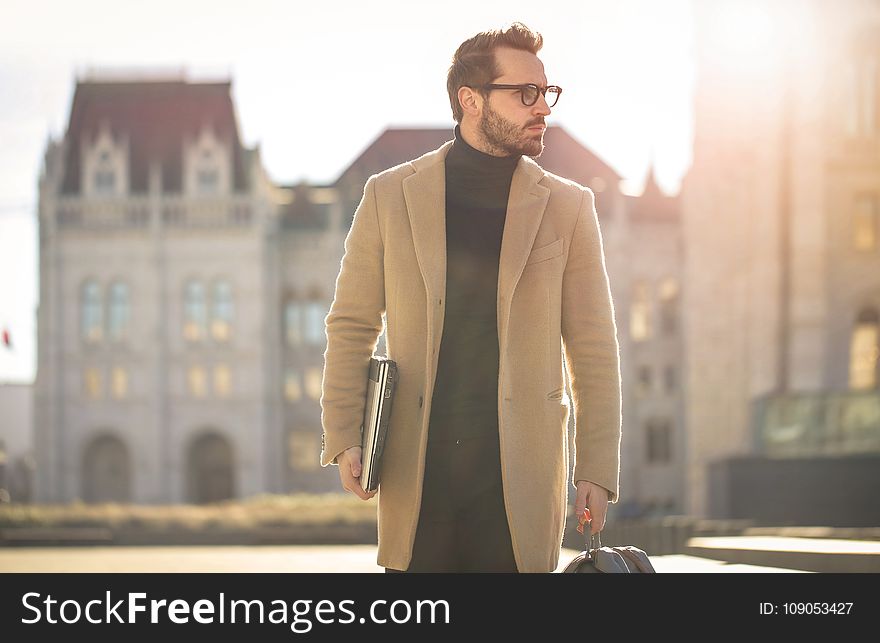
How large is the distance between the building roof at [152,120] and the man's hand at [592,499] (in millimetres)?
53839

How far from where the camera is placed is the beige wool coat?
351 centimetres

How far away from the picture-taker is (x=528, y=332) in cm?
359

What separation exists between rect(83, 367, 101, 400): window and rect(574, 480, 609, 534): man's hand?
53.6 metres

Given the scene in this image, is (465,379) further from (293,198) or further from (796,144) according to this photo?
(293,198)

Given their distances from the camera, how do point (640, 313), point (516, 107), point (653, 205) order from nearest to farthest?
point (516, 107) < point (640, 313) < point (653, 205)

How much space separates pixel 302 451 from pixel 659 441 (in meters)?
13.2

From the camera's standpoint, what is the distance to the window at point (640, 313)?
56.6 meters

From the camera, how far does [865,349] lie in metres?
29.9

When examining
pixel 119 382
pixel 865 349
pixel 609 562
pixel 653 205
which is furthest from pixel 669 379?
pixel 609 562

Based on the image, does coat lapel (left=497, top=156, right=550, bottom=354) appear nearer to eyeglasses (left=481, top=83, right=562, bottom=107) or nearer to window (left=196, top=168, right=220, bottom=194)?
eyeglasses (left=481, top=83, right=562, bottom=107)

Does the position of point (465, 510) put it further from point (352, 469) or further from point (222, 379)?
point (222, 379)

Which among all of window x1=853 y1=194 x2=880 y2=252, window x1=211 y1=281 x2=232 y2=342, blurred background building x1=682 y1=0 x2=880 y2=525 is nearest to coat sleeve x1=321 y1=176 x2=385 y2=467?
blurred background building x1=682 y1=0 x2=880 y2=525

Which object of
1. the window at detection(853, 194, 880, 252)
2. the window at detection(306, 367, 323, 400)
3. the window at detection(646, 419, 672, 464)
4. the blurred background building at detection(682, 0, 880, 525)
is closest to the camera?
the blurred background building at detection(682, 0, 880, 525)
